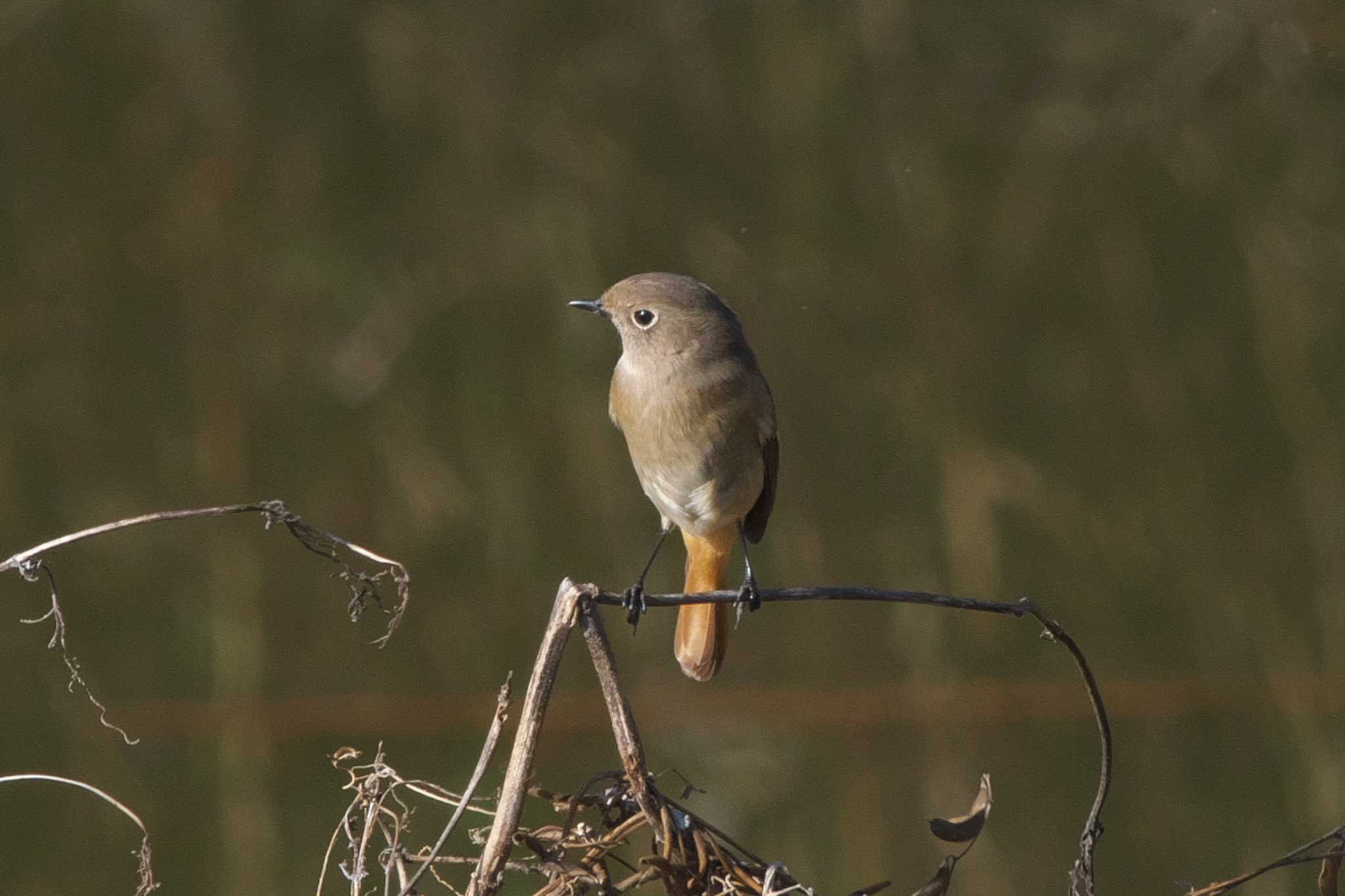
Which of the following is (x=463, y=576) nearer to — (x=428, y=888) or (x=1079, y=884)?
(x=428, y=888)

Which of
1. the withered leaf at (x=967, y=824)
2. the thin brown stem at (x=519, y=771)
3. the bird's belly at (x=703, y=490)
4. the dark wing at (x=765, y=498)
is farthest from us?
the dark wing at (x=765, y=498)

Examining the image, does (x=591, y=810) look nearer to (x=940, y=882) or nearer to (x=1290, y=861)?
(x=940, y=882)

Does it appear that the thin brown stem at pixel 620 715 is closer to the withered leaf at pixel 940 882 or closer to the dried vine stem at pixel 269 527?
the dried vine stem at pixel 269 527

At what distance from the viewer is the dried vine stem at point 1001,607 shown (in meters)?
1.89

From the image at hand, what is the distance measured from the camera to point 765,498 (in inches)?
161

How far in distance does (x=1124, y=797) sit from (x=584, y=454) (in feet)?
7.91

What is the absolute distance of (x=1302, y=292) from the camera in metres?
5.68

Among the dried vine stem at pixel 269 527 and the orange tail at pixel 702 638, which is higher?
the orange tail at pixel 702 638

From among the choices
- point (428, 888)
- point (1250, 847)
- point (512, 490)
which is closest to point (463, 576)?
point (512, 490)

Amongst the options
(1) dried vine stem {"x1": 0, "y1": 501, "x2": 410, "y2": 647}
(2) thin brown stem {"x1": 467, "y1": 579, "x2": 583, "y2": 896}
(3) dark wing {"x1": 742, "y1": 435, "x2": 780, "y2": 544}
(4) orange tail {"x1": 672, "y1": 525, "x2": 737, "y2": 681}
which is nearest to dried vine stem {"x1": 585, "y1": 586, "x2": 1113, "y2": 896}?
(2) thin brown stem {"x1": 467, "y1": 579, "x2": 583, "y2": 896}

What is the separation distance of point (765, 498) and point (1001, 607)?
7.19 ft

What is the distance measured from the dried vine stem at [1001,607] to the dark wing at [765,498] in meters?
1.76

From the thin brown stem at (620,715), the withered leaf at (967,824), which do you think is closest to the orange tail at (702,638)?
the withered leaf at (967,824)

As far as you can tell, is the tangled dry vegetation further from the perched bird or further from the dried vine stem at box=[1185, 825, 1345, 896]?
the perched bird
